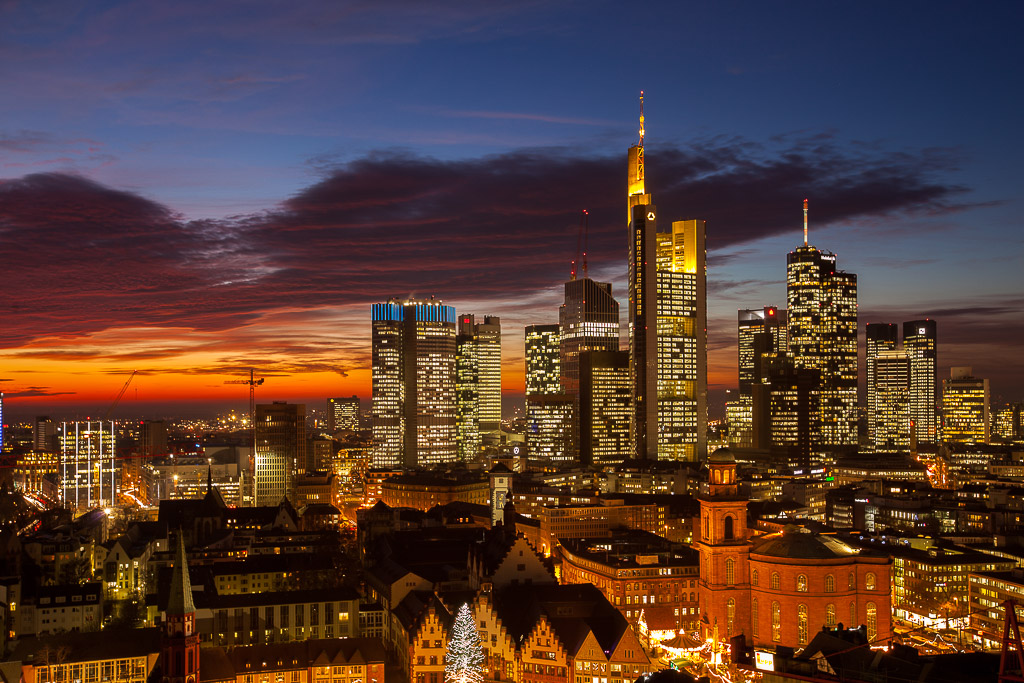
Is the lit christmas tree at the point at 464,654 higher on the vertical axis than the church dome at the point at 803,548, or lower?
lower

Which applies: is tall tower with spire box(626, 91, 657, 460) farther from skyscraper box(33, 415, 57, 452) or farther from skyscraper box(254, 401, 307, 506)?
skyscraper box(33, 415, 57, 452)

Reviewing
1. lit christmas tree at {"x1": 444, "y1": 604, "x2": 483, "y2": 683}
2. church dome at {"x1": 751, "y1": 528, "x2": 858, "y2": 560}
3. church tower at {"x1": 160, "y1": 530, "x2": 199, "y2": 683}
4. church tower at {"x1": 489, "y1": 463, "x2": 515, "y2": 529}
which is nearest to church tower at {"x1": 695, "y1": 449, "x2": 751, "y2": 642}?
church dome at {"x1": 751, "y1": 528, "x2": 858, "y2": 560}

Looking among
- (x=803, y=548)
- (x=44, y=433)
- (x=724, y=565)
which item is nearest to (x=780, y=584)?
(x=803, y=548)

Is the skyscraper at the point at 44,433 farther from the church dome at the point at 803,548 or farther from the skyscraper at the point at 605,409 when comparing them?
the church dome at the point at 803,548

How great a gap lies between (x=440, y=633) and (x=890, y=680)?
2476 cm

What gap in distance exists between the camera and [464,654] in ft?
180

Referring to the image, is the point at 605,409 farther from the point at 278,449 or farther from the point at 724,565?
the point at 724,565

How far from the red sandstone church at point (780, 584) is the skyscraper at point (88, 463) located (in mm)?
115807

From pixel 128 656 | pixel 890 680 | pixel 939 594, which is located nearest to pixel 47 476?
pixel 128 656

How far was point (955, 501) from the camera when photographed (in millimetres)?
123938

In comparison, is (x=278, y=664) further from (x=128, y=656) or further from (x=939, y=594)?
(x=939, y=594)

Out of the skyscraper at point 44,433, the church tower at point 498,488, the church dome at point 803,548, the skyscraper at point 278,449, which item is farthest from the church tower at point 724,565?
the skyscraper at point 44,433

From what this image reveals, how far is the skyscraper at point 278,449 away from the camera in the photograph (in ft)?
494

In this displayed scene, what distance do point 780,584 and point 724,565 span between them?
4250 millimetres
